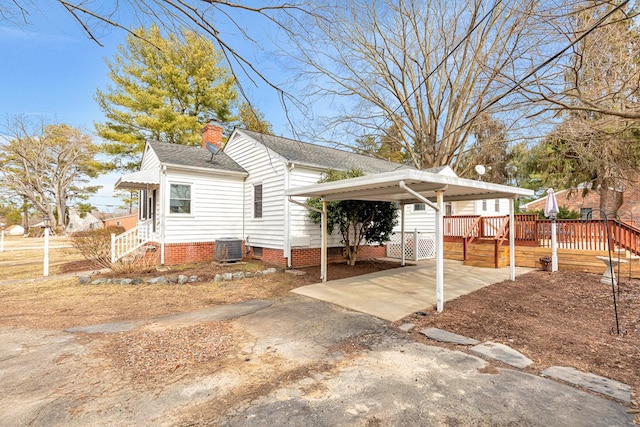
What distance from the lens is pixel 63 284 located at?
7.92 meters

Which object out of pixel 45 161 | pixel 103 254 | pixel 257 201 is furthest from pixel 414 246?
pixel 45 161

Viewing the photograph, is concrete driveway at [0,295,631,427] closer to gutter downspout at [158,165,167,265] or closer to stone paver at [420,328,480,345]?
stone paver at [420,328,480,345]

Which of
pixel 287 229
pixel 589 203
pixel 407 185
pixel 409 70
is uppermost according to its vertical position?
pixel 409 70

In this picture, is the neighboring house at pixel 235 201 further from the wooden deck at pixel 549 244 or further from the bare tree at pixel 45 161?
the bare tree at pixel 45 161

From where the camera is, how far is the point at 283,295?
6.96 metres

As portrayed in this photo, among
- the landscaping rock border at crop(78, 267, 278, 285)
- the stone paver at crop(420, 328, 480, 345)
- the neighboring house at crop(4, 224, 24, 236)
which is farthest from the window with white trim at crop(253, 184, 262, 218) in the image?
the neighboring house at crop(4, 224, 24, 236)

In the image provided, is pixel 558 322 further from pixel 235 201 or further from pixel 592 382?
pixel 235 201

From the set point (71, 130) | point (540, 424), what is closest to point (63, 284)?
point (540, 424)

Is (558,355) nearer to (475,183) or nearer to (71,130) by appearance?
(475,183)

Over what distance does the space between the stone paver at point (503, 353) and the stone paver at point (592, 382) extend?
0.25 metres

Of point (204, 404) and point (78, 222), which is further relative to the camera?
point (78, 222)

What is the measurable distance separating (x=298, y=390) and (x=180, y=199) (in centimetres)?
934

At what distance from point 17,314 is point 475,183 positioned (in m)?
8.88

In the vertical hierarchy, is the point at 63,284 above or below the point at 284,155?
below
